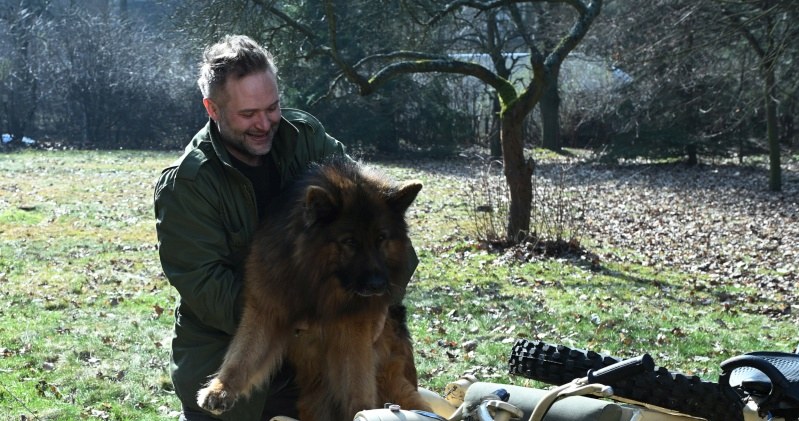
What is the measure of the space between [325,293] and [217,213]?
617 millimetres

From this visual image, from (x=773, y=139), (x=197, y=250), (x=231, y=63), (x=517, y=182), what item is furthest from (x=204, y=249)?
(x=773, y=139)

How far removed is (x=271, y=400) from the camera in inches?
170

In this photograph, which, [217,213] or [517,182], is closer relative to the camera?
[217,213]

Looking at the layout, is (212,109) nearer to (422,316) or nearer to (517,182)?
(422,316)

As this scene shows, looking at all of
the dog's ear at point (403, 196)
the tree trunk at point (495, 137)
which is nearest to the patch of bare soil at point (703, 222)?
the tree trunk at point (495, 137)

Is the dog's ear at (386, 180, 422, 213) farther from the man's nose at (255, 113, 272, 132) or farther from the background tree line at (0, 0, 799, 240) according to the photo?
the background tree line at (0, 0, 799, 240)

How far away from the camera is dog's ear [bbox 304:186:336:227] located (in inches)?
150

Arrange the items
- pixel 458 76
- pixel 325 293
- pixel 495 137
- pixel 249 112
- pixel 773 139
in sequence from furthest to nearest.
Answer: pixel 458 76, pixel 495 137, pixel 773 139, pixel 249 112, pixel 325 293

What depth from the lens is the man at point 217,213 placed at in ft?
13.0

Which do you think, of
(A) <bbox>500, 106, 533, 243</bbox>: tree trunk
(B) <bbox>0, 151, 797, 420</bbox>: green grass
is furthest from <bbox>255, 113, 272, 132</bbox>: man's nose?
(A) <bbox>500, 106, 533, 243</bbox>: tree trunk

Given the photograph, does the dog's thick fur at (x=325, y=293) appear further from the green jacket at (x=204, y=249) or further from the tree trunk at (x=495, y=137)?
the tree trunk at (x=495, y=137)

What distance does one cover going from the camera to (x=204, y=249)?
397cm

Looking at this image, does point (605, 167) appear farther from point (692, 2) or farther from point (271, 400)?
point (271, 400)

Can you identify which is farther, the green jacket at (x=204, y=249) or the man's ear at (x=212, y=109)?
the man's ear at (x=212, y=109)
